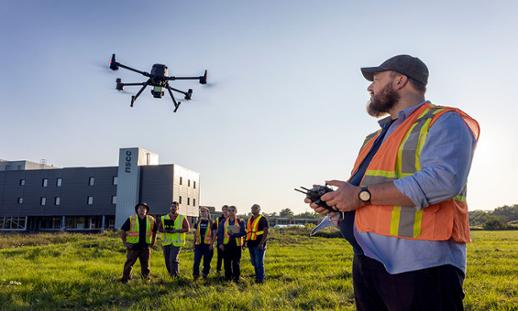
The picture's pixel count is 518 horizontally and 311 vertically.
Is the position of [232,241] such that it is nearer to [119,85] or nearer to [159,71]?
[159,71]

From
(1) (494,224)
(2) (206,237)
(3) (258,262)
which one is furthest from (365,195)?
(1) (494,224)

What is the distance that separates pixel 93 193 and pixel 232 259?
50.2 m

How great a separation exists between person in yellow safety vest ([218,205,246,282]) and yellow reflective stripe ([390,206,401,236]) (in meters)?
9.59

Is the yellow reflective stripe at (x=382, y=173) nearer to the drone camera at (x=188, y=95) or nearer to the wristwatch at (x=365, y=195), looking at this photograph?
the wristwatch at (x=365, y=195)

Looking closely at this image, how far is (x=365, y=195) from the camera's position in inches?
91.2

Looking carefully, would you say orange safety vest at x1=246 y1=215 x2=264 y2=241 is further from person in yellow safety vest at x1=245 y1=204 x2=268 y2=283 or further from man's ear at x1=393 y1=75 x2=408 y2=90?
man's ear at x1=393 y1=75 x2=408 y2=90

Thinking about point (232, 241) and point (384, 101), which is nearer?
point (384, 101)

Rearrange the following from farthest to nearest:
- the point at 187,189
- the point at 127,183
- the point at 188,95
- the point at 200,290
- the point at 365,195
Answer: the point at 187,189, the point at 127,183, the point at 188,95, the point at 200,290, the point at 365,195

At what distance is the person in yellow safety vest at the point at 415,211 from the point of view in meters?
2.16

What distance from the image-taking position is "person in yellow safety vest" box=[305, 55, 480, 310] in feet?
7.08

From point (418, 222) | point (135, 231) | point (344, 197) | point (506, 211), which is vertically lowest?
point (135, 231)

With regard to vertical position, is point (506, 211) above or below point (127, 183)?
below

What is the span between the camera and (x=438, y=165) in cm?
214

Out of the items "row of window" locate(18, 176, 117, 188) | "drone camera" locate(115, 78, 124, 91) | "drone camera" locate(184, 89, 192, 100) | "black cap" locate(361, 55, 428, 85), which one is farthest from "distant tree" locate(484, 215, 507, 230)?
"black cap" locate(361, 55, 428, 85)
